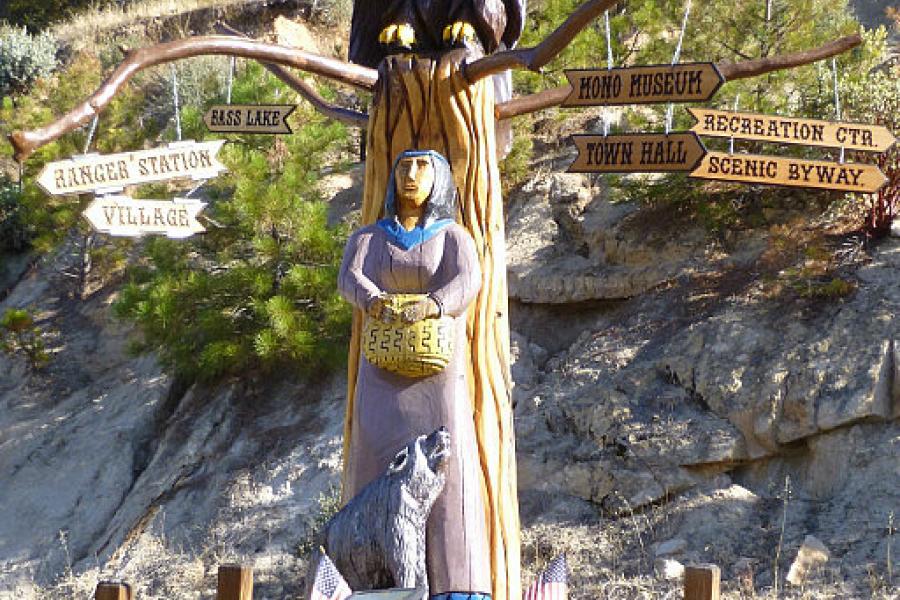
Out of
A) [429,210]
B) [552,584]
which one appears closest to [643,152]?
[429,210]

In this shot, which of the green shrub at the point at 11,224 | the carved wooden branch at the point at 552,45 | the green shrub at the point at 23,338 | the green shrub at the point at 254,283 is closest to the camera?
the carved wooden branch at the point at 552,45

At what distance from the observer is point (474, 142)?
555 centimetres

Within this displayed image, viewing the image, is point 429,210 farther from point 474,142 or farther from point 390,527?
point 390,527

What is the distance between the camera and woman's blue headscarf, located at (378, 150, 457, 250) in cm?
514

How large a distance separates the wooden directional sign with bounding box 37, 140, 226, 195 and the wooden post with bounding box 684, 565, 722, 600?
8.78 feet

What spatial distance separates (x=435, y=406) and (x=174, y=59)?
70.7 inches

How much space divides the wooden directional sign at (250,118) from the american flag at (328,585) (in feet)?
8.89

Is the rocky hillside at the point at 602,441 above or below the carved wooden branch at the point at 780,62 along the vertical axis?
below

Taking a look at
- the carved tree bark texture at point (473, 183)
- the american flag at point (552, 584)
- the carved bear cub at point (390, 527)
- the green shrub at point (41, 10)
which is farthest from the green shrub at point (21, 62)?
the american flag at point (552, 584)

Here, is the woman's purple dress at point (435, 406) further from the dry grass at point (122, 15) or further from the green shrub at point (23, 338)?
the dry grass at point (122, 15)

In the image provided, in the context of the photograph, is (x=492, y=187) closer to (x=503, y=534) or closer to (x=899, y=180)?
(x=503, y=534)

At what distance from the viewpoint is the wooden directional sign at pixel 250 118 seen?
20.5 feet

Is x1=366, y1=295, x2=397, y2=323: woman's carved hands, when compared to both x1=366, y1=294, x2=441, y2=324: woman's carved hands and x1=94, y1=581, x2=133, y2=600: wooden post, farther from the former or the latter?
x1=94, y1=581, x2=133, y2=600: wooden post

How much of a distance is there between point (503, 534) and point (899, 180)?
4713mm
